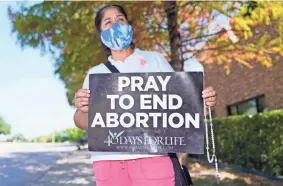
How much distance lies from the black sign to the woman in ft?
0.24

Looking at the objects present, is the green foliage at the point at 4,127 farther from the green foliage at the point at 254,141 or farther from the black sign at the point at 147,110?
the black sign at the point at 147,110

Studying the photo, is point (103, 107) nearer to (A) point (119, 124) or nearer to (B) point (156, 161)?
(A) point (119, 124)

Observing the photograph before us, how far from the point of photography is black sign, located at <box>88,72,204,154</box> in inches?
98.0

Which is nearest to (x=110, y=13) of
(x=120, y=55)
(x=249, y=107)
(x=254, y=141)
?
(x=120, y=55)

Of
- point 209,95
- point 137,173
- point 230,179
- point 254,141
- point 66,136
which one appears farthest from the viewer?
point 66,136

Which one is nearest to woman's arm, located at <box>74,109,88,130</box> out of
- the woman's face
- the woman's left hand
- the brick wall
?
the woman's face

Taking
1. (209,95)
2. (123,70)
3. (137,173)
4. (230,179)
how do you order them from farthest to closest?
1. (230,179)
2. (123,70)
3. (209,95)
4. (137,173)

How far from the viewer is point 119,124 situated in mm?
2520

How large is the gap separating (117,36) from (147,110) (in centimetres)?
52

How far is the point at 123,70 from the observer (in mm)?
2621

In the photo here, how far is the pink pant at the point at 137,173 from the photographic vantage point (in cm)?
233

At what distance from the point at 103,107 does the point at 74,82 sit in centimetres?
1174

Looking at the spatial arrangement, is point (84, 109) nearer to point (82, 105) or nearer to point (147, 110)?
point (82, 105)

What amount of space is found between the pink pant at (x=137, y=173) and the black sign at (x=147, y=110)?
0.12 metres
